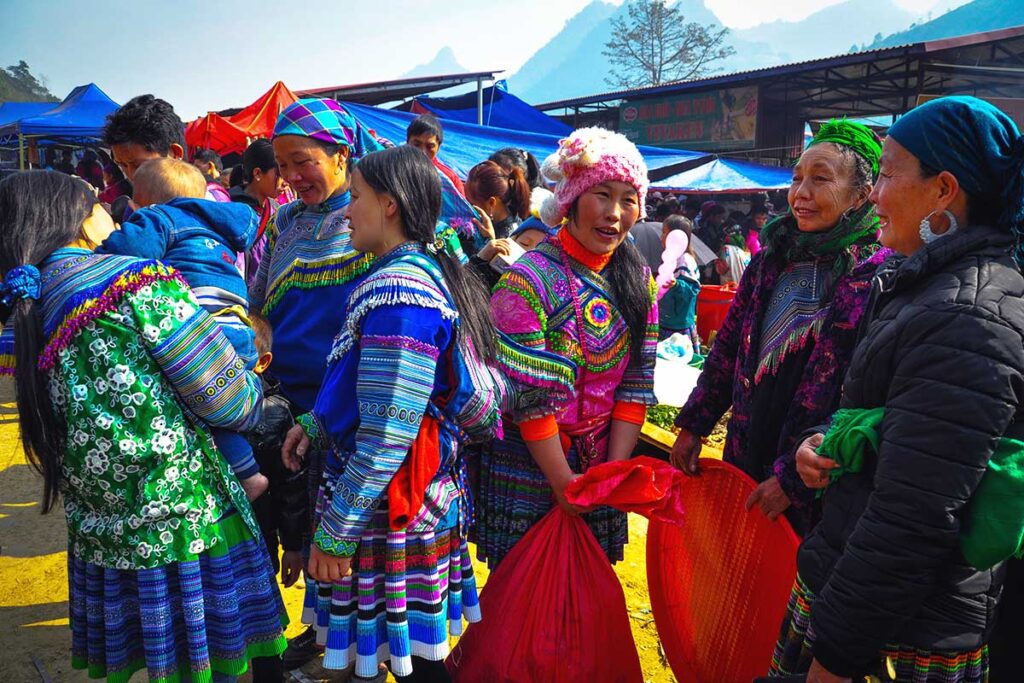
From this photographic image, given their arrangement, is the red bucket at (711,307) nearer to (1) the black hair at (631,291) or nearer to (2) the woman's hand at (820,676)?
(1) the black hair at (631,291)

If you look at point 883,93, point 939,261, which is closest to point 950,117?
point 939,261

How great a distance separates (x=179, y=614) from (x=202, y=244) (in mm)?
1129

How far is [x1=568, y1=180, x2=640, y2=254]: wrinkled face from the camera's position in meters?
2.18

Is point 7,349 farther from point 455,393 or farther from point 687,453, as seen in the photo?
point 687,453

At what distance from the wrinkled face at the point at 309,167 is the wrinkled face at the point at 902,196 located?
1.67m

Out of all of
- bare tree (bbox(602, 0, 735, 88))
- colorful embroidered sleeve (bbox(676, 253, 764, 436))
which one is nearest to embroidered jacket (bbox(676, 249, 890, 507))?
colorful embroidered sleeve (bbox(676, 253, 764, 436))

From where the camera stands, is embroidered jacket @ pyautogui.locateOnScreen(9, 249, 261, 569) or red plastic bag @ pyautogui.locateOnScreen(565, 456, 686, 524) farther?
red plastic bag @ pyautogui.locateOnScreen(565, 456, 686, 524)

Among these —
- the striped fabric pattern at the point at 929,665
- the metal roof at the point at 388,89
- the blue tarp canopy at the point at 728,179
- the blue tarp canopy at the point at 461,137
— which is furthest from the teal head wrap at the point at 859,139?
the metal roof at the point at 388,89

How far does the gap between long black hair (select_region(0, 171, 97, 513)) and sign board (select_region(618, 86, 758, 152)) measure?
1891cm

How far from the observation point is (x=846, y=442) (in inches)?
54.6

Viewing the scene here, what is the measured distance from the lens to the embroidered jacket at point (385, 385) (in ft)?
5.37

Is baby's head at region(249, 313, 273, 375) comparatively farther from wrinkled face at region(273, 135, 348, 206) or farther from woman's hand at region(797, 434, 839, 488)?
woman's hand at region(797, 434, 839, 488)

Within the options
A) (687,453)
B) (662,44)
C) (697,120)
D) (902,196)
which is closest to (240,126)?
(687,453)

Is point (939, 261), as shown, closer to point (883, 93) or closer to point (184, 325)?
point (184, 325)
